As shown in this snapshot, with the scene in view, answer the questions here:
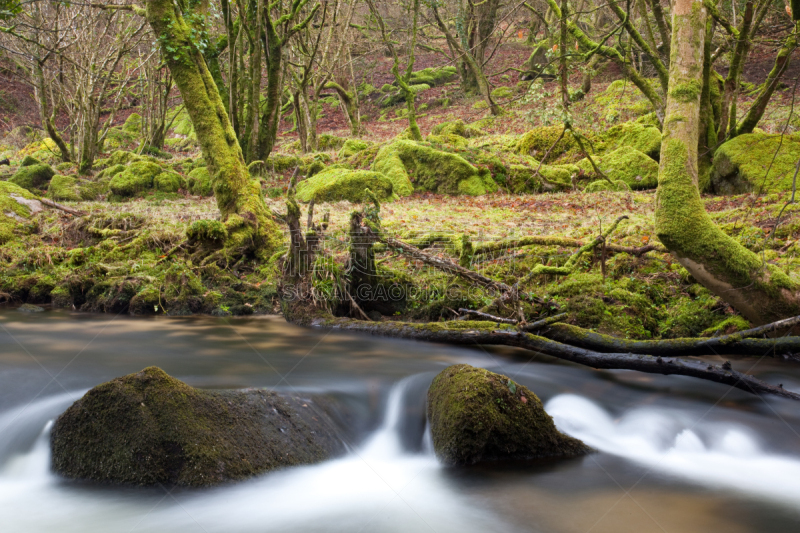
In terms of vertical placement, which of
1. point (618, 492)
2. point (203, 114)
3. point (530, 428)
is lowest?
point (618, 492)

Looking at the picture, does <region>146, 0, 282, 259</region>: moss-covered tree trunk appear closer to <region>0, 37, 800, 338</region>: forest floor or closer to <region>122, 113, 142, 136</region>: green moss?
<region>0, 37, 800, 338</region>: forest floor

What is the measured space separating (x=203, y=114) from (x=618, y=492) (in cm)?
893

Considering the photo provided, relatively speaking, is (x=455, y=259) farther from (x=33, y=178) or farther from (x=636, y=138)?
(x=33, y=178)

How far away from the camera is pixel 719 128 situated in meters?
12.0

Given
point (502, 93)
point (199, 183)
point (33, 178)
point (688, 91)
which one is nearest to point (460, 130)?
point (502, 93)

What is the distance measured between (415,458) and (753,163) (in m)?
10.5

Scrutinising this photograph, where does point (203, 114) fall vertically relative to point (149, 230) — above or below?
above

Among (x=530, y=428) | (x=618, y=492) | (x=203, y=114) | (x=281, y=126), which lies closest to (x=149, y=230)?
(x=203, y=114)

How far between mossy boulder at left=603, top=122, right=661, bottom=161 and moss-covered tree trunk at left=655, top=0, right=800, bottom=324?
32.8 feet

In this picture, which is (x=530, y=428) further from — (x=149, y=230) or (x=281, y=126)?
(x=281, y=126)

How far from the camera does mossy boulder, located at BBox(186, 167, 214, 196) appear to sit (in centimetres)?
1627

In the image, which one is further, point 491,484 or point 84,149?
point 84,149

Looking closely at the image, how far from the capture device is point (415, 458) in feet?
13.9

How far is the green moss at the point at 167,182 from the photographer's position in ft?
54.7
